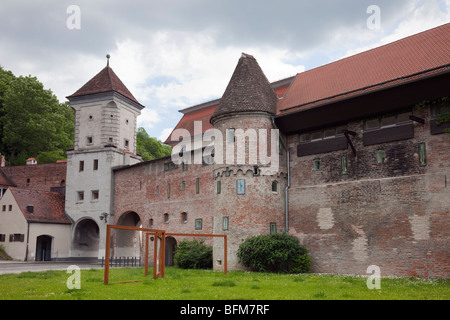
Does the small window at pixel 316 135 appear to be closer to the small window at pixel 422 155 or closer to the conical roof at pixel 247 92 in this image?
the conical roof at pixel 247 92

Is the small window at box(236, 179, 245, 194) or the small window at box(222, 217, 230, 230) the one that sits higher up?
the small window at box(236, 179, 245, 194)

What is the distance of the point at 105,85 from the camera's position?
4544 cm

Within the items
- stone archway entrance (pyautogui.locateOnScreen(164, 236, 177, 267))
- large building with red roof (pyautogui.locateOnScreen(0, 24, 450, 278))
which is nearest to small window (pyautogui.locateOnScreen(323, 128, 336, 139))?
large building with red roof (pyautogui.locateOnScreen(0, 24, 450, 278))

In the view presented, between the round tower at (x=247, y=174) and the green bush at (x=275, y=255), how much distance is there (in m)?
1.04

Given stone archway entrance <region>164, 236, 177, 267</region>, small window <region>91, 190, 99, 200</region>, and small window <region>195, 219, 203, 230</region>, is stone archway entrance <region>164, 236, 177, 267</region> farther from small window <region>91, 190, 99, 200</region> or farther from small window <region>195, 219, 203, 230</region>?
small window <region>91, 190, 99, 200</region>

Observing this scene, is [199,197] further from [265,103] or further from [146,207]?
[265,103]

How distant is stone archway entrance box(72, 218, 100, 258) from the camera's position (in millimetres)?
44406

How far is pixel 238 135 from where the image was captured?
26172mm

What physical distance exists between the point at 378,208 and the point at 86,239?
31.4 m

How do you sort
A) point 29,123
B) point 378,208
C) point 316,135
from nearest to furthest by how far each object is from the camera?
1. point 378,208
2. point 316,135
3. point 29,123

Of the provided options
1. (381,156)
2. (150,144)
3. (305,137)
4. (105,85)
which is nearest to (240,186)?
(305,137)

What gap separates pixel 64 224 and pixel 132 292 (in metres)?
32.3

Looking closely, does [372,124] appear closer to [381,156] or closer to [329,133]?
[381,156]

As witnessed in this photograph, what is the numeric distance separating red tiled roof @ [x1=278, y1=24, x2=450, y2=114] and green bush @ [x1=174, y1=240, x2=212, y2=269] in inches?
382
